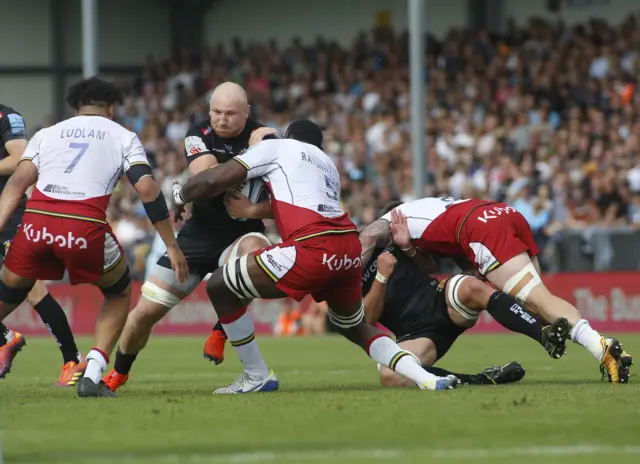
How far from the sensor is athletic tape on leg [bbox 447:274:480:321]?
9789 millimetres

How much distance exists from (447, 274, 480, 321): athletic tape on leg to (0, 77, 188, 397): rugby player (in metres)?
2.15

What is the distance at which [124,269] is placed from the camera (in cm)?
888

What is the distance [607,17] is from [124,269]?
22.4m

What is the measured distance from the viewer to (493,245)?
9.36 m

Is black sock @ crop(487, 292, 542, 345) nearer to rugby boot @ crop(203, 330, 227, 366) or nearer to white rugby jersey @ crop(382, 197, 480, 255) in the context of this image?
white rugby jersey @ crop(382, 197, 480, 255)

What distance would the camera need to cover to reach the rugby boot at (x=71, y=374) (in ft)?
32.7

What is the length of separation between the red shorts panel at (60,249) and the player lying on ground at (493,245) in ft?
6.87

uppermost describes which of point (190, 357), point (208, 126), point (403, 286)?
point (208, 126)

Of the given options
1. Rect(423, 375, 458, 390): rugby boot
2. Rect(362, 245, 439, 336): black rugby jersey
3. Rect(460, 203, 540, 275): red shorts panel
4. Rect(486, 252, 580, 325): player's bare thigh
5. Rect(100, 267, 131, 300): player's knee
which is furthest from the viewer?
Rect(362, 245, 439, 336): black rugby jersey

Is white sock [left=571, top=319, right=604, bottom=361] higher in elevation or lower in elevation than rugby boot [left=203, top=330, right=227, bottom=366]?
higher

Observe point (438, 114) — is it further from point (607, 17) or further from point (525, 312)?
point (525, 312)

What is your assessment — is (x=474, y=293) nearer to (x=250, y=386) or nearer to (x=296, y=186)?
(x=250, y=386)

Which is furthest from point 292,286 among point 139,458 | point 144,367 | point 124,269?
point 144,367

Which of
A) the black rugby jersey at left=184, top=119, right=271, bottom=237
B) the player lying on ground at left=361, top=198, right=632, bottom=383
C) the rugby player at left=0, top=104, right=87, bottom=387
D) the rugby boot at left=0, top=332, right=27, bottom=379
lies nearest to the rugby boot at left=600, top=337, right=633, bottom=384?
the player lying on ground at left=361, top=198, right=632, bottom=383
